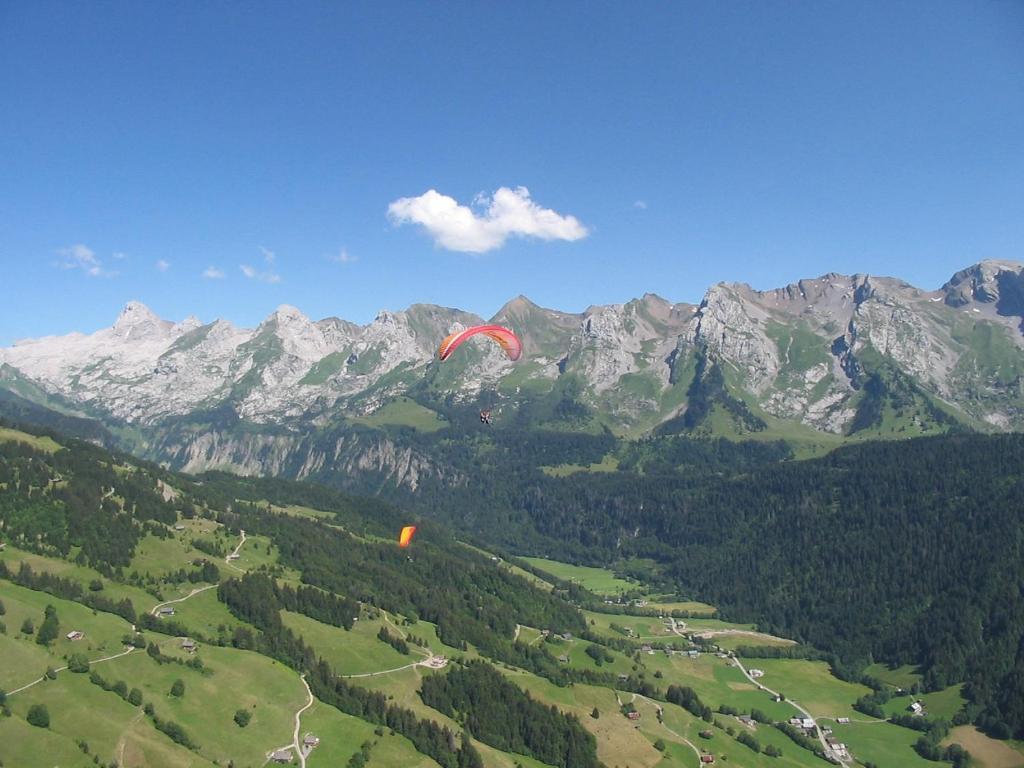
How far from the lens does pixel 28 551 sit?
183750 mm

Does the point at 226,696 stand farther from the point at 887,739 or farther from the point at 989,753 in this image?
the point at 989,753

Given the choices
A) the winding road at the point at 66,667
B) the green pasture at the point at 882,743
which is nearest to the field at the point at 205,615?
the winding road at the point at 66,667

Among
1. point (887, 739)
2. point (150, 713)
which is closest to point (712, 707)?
point (887, 739)

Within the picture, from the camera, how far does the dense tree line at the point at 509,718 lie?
486 ft

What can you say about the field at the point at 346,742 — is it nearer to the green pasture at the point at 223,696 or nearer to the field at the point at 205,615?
the green pasture at the point at 223,696

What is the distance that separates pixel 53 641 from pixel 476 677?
3052 inches

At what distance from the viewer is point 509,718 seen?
155 metres

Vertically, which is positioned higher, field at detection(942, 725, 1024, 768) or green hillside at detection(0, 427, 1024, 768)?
green hillside at detection(0, 427, 1024, 768)

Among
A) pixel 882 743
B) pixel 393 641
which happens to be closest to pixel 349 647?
pixel 393 641

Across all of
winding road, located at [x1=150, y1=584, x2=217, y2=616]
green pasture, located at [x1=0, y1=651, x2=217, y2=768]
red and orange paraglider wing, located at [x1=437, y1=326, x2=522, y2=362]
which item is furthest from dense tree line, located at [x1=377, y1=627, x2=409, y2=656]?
red and orange paraglider wing, located at [x1=437, y1=326, x2=522, y2=362]

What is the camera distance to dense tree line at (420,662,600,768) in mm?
148250

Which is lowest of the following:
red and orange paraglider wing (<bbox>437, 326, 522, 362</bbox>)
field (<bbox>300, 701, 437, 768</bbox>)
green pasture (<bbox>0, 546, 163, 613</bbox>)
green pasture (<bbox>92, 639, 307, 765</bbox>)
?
field (<bbox>300, 701, 437, 768</bbox>)

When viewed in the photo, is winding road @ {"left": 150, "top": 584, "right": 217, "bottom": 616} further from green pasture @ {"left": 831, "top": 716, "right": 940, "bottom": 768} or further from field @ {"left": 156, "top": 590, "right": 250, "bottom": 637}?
green pasture @ {"left": 831, "top": 716, "right": 940, "bottom": 768}

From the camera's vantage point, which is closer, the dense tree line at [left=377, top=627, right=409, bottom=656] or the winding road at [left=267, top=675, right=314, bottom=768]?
the winding road at [left=267, top=675, right=314, bottom=768]
